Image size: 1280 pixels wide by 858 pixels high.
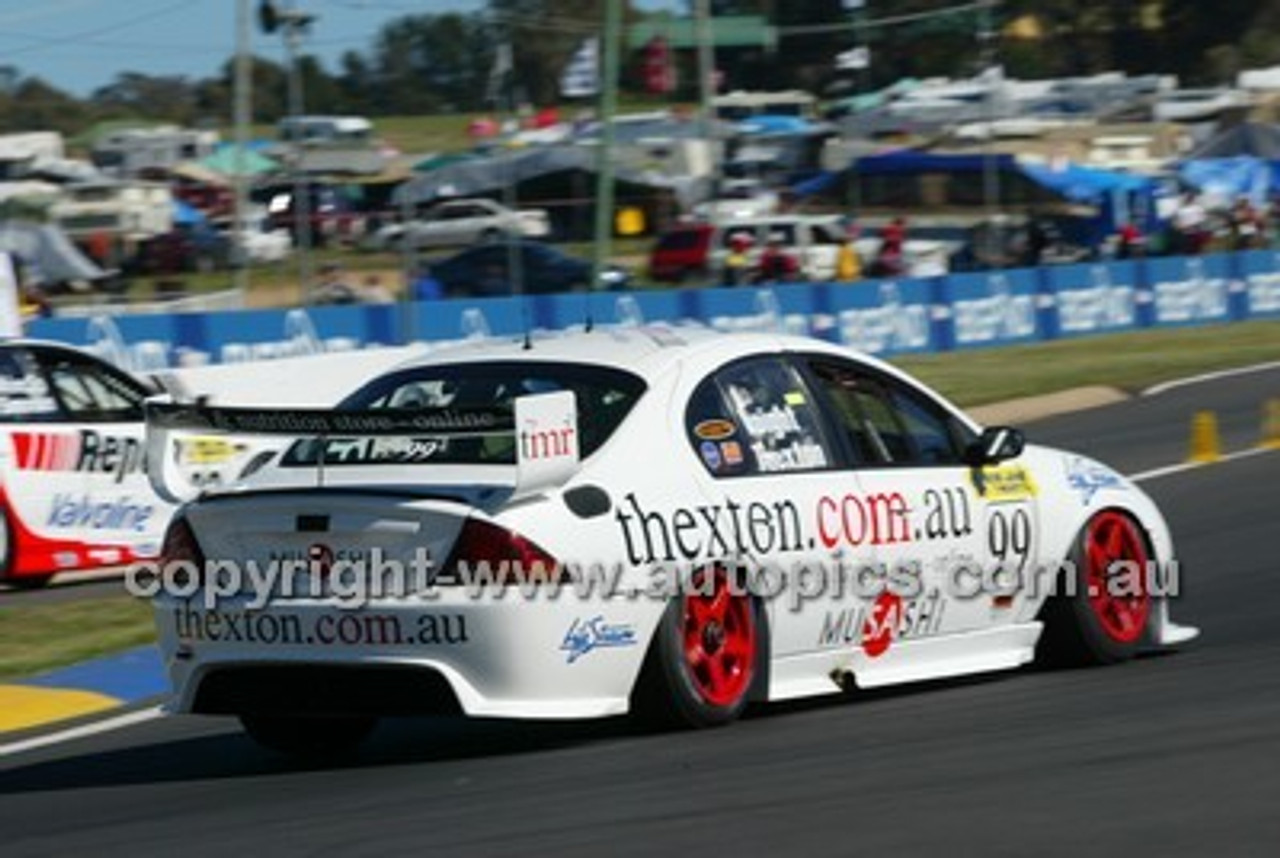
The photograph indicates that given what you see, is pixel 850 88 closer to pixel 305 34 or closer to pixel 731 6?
pixel 731 6

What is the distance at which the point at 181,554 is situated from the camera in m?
8.74

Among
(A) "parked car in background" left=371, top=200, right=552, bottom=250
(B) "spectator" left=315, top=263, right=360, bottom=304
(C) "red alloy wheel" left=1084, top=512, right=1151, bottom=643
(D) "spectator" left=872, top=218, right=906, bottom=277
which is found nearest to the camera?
(C) "red alloy wheel" left=1084, top=512, right=1151, bottom=643

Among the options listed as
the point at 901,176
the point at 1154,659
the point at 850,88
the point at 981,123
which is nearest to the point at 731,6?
the point at 850,88

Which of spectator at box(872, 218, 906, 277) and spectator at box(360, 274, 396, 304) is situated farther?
spectator at box(872, 218, 906, 277)

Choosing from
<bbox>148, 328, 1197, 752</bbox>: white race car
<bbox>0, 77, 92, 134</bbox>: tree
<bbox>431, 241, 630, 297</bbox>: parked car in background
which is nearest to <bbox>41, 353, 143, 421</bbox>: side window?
<bbox>148, 328, 1197, 752</bbox>: white race car

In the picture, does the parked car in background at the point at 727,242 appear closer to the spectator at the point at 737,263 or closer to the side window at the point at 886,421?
the spectator at the point at 737,263

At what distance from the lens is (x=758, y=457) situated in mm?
9148

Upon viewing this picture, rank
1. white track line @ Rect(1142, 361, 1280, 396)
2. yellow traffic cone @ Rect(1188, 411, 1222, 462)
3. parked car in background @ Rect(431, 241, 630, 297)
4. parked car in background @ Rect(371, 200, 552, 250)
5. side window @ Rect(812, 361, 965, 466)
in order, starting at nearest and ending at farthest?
side window @ Rect(812, 361, 965, 466)
yellow traffic cone @ Rect(1188, 411, 1222, 462)
white track line @ Rect(1142, 361, 1280, 396)
parked car in background @ Rect(431, 241, 630, 297)
parked car in background @ Rect(371, 200, 552, 250)

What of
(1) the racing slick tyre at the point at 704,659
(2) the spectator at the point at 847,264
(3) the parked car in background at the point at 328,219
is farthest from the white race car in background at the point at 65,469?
(3) the parked car in background at the point at 328,219

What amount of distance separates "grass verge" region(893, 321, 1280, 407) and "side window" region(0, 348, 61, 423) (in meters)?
12.8

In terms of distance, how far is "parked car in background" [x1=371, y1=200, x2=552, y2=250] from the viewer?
49.1 m

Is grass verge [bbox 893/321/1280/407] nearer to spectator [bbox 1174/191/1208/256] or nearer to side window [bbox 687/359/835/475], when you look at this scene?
spectator [bbox 1174/191/1208/256]

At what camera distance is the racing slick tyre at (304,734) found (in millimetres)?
9094

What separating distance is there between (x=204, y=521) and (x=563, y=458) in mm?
1224
